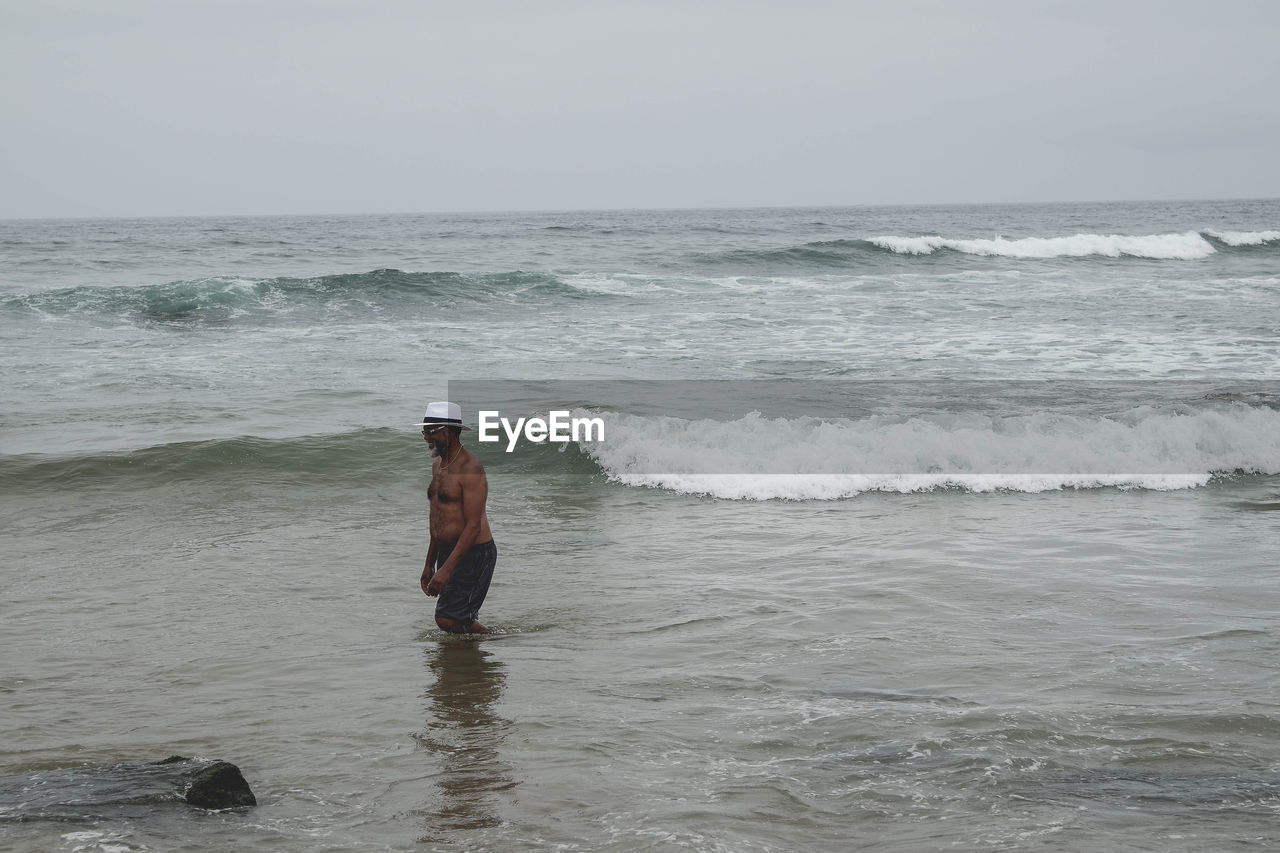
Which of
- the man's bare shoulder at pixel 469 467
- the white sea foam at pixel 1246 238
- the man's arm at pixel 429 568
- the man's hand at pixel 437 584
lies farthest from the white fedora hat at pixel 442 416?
the white sea foam at pixel 1246 238

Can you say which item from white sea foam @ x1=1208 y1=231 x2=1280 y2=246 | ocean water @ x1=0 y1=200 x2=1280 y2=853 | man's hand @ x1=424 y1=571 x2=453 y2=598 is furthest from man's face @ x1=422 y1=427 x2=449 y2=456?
white sea foam @ x1=1208 y1=231 x2=1280 y2=246

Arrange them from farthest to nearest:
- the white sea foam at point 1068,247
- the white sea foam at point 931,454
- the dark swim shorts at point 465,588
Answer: the white sea foam at point 1068,247 < the white sea foam at point 931,454 < the dark swim shorts at point 465,588

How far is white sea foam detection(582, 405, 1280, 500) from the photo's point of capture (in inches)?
420

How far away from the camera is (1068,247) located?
43.9 metres

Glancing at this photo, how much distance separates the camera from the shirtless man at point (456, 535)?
19.9 ft

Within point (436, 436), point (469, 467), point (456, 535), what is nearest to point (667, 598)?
point (456, 535)

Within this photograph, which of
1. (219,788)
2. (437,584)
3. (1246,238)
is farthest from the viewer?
(1246,238)

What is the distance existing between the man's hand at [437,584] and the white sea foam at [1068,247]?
35.2m

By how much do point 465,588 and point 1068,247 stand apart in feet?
138

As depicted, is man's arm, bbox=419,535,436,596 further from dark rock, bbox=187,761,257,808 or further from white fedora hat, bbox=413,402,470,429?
dark rock, bbox=187,761,257,808

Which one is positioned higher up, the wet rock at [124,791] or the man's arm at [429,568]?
the man's arm at [429,568]

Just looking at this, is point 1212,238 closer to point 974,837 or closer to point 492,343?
point 492,343

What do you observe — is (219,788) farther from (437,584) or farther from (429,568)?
(429,568)

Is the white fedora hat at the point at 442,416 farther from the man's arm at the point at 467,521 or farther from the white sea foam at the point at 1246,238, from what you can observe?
the white sea foam at the point at 1246,238
